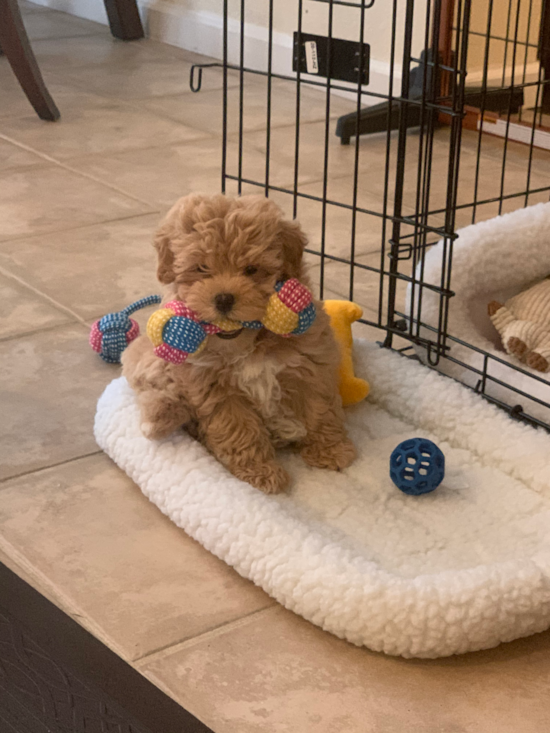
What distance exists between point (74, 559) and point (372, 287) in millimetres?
1132

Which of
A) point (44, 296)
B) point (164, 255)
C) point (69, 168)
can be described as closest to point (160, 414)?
point (164, 255)

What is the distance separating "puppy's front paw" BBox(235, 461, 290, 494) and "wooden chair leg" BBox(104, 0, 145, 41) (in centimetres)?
380

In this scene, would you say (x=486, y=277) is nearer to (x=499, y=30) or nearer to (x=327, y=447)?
(x=327, y=447)

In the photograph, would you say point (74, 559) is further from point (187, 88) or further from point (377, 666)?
point (187, 88)

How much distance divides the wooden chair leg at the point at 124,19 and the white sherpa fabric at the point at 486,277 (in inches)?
133

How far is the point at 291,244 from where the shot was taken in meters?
1.39

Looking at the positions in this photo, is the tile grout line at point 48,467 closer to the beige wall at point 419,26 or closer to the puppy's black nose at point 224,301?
the puppy's black nose at point 224,301

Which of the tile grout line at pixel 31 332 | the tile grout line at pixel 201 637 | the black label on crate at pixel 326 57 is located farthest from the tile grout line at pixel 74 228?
the tile grout line at pixel 201 637

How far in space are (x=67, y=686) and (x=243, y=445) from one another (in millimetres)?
483

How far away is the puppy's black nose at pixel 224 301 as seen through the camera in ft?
4.34

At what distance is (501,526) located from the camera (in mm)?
1371

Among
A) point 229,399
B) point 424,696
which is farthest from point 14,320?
point 424,696

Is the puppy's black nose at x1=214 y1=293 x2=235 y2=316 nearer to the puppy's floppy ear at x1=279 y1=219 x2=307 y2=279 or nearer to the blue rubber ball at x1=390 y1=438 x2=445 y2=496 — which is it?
the puppy's floppy ear at x1=279 y1=219 x2=307 y2=279

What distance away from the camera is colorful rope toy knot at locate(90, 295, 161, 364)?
1843mm
